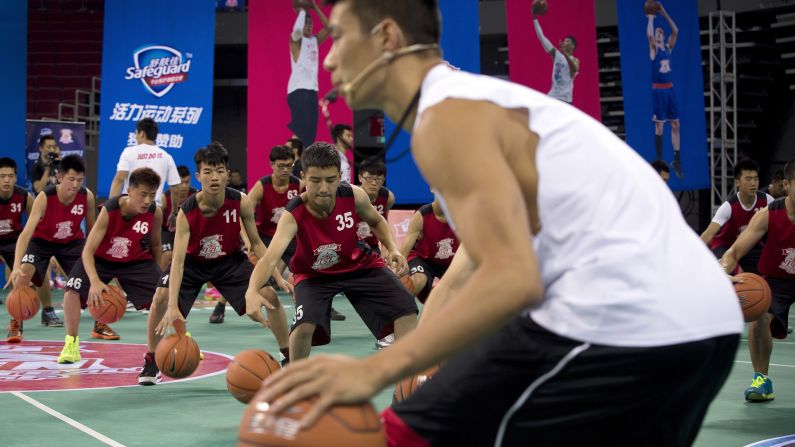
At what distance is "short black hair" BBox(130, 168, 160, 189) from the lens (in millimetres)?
8297

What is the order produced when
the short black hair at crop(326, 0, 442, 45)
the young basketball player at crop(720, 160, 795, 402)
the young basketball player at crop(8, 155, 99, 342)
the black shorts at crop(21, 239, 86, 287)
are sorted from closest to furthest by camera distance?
1. the short black hair at crop(326, 0, 442, 45)
2. the young basketball player at crop(720, 160, 795, 402)
3. the young basketball player at crop(8, 155, 99, 342)
4. the black shorts at crop(21, 239, 86, 287)

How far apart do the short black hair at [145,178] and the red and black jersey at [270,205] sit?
2934mm

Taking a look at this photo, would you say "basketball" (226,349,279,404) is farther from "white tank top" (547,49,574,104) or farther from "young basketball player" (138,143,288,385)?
"white tank top" (547,49,574,104)

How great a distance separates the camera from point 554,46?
16969 mm

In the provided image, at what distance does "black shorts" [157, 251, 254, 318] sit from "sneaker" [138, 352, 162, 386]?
538mm

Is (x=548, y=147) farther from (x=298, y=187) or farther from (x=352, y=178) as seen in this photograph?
(x=352, y=178)

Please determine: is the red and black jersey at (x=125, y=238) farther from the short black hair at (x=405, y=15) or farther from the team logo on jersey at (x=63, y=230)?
the short black hair at (x=405, y=15)

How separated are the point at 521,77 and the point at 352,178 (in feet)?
10.7

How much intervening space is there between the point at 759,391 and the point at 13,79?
46.5ft

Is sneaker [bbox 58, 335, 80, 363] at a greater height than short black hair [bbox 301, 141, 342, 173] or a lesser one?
lesser

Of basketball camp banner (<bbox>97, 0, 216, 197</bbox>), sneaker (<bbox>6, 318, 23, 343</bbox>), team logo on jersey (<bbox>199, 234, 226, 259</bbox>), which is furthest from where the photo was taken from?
basketball camp banner (<bbox>97, 0, 216, 197</bbox>)

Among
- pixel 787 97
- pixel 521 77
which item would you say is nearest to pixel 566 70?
pixel 521 77

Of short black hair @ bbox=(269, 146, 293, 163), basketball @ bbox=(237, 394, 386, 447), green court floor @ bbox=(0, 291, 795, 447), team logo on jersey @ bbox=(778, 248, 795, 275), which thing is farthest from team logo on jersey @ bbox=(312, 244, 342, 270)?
basketball @ bbox=(237, 394, 386, 447)

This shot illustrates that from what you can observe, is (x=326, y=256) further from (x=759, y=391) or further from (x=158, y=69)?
(x=158, y=69)
